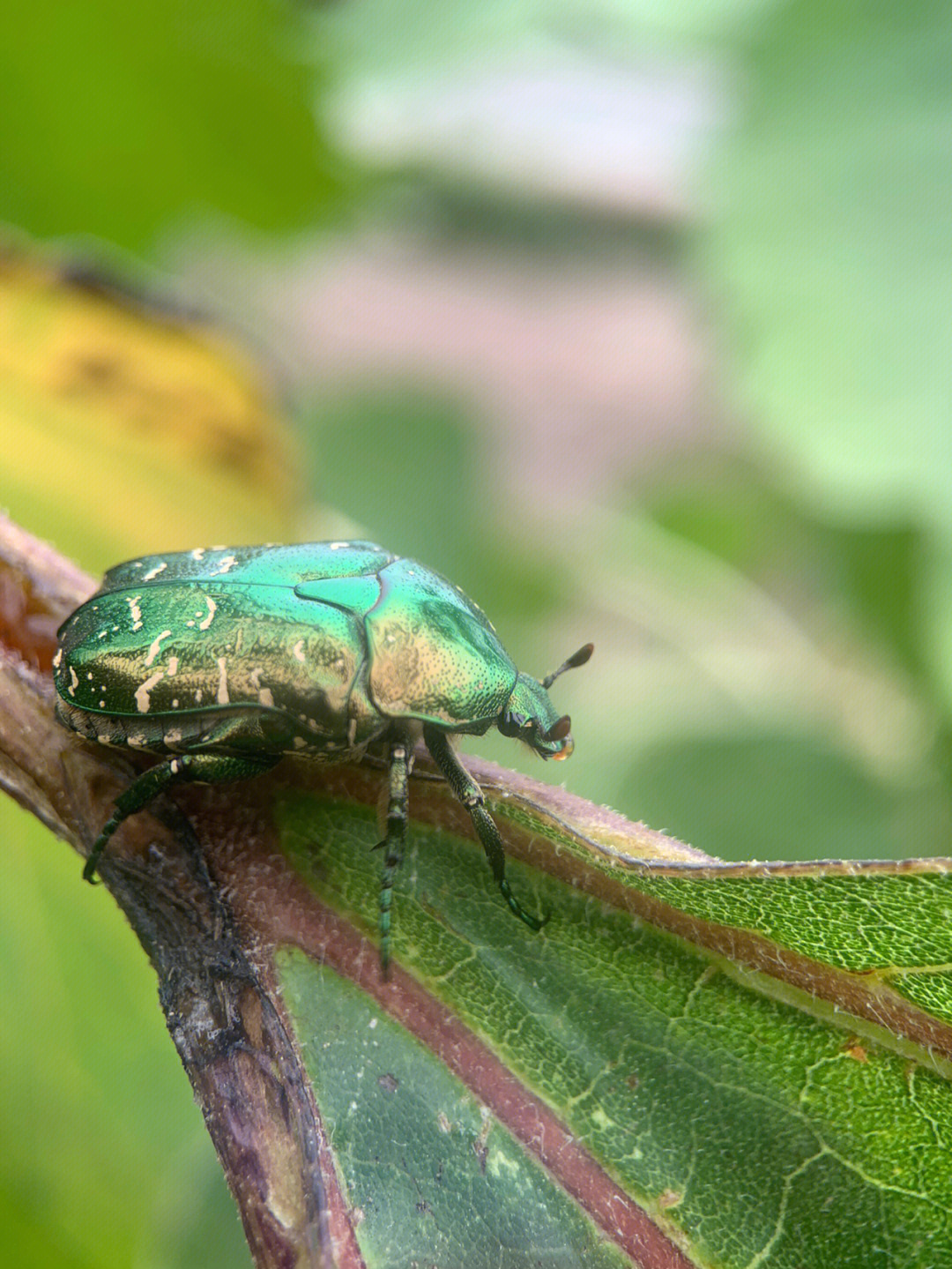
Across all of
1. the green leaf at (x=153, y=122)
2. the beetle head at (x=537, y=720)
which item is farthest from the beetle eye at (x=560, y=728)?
A: the green leaf at (x=153, y=122)

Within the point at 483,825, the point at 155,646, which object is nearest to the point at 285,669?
the point at 155,646

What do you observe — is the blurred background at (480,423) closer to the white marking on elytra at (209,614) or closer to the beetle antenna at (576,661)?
the beetle antenna at (576,661)

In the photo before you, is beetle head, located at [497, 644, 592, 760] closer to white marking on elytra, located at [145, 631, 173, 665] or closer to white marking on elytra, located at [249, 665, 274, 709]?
white marking on elytra, located at [249, 665, 274, 709]

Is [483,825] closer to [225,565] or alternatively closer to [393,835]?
[393,835]

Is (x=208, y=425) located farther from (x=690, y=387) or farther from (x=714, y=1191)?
(x=690, y=387)

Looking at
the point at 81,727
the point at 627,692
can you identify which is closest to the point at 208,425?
the point at 81,727
